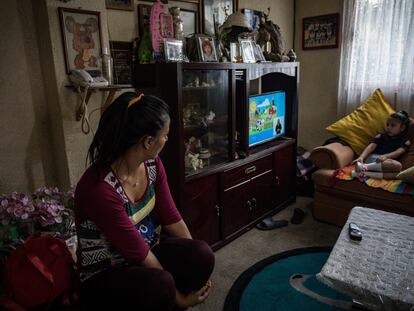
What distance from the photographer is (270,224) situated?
8.62 feet

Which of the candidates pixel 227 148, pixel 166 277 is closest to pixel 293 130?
pixel 227 148

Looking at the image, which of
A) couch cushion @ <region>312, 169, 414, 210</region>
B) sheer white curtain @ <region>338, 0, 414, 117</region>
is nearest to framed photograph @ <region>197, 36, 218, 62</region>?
couch cushion @ <region>312, 169, 414, 210</region>

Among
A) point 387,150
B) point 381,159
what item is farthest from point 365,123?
point 381,159

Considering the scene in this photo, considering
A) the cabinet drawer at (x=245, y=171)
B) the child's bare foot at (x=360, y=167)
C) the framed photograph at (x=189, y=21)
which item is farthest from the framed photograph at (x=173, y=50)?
the child's bare foot at (x=360, y=167)

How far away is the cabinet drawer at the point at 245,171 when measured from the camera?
2272 millimetres

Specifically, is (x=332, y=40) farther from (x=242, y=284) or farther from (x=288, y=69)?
(x=242, y=284)

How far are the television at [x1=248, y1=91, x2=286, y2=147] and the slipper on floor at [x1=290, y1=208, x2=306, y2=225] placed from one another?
677 mm

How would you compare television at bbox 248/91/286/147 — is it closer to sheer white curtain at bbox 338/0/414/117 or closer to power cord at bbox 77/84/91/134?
sheer white curtain at bbox 338/0/414/117

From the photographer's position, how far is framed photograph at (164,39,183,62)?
1.98 meters

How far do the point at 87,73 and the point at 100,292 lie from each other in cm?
109

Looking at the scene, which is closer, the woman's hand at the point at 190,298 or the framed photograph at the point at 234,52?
the woman's hand at the point at 190,298

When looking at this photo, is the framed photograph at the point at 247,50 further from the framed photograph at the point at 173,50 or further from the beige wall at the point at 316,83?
the beige wall at the point at 316,83

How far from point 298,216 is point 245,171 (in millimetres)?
716

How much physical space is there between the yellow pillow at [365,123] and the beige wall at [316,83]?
0.52 m
